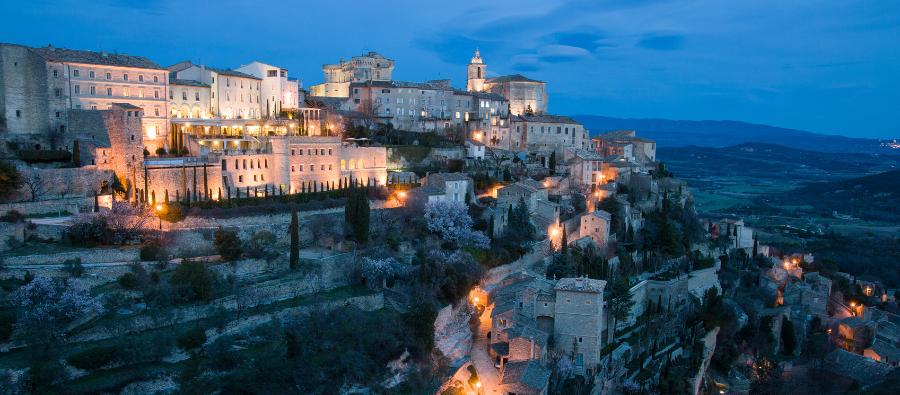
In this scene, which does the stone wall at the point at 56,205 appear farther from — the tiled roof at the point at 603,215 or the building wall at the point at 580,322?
the tiled roof at the point at 603,215

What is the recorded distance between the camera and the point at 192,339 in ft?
55.5

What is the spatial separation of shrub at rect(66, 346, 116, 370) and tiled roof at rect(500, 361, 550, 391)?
1214 cm

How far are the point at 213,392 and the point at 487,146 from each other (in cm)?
2948

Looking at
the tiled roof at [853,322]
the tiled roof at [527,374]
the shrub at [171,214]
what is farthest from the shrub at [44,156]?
the tiled roof at [853,322]

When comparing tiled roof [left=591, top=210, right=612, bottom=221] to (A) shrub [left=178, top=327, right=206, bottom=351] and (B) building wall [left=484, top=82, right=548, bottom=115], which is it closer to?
(B) building wall [left=484, top=82, right=548, bottom=115]

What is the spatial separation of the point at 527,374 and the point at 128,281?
1331cm

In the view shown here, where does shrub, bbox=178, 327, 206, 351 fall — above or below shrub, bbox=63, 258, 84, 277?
below

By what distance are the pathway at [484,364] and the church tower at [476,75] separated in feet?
100

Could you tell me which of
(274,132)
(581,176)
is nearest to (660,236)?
(581,176)

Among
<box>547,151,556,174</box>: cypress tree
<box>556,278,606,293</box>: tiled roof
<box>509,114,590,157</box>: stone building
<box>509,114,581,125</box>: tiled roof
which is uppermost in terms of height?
<box>509,114,581,125</box>: tiled roof

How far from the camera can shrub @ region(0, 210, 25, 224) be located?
20531 millimetres

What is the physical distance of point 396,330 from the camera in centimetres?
2067

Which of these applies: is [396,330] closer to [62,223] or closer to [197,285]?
[197,285]

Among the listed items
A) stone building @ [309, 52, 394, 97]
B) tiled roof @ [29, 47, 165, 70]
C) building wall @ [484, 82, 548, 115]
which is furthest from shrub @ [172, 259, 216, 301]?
building wall @ [484, 82, 548, 115]
